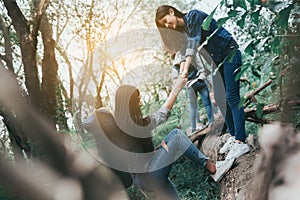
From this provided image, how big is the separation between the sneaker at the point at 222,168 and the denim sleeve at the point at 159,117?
1.06 feet

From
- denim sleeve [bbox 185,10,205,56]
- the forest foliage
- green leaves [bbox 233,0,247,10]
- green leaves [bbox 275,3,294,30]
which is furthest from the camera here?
denim sleeve [bbox 185,10,205,56]

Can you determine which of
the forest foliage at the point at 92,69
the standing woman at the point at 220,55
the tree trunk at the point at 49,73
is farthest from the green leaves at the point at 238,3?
the tree trunk at the point at 49,73

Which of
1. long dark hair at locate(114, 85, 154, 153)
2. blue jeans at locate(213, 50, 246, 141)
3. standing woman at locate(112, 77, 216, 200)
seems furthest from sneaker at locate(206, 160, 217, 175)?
long dark hair at locate(114, 85, 154, 153)

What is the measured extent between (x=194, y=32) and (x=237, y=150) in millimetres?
584

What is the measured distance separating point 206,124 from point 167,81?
283 mm

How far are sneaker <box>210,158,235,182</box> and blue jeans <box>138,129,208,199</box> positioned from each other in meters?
0.07

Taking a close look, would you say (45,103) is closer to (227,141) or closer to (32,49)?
(32,49)

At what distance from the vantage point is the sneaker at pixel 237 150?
1.93 meters

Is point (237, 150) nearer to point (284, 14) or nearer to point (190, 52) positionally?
point (190, 52)

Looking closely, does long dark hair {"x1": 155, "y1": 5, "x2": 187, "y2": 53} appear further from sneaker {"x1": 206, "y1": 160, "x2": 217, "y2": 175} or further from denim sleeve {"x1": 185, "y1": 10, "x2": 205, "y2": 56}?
sneaker {"x1": 206, "y1": 160, "x2": 217, "y2": 175}

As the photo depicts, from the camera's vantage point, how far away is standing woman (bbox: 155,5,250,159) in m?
1.96

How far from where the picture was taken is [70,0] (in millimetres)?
2402

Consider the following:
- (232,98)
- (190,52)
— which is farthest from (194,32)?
(232,98)

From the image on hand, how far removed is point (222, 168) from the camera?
1.95m
